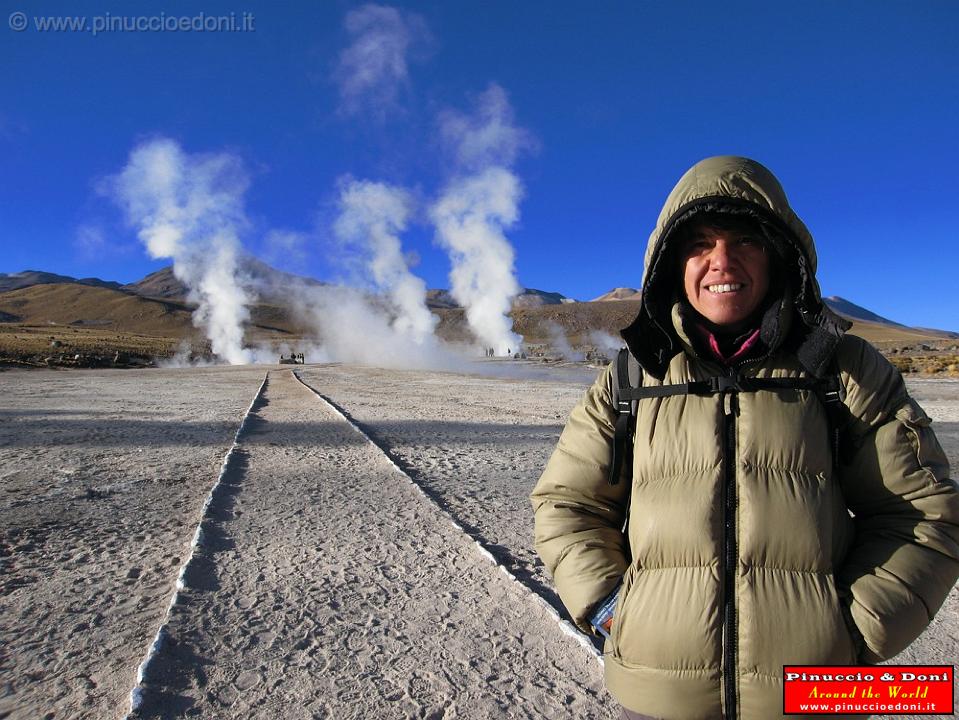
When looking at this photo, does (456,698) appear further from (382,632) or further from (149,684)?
(149,684)

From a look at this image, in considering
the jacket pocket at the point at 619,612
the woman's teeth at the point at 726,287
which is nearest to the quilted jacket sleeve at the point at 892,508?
the woman's teeth at the point at 726,287

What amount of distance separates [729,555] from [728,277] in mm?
767

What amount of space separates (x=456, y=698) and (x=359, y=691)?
45 centimetres

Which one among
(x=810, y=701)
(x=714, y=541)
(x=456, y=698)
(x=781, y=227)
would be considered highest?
(x=781, y=227)

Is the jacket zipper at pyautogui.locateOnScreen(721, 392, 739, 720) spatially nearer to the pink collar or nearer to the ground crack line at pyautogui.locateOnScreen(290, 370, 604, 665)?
the pink collar

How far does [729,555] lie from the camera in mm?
1574

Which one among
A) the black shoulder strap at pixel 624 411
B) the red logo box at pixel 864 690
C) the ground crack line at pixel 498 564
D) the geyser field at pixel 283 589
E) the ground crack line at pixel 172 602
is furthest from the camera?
the ground crack line at pixel 498 564

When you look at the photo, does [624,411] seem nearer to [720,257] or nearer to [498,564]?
[720,257]

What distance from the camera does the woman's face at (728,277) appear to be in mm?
1790

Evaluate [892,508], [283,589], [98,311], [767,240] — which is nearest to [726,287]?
[767,240]

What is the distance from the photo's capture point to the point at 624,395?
1757 mm

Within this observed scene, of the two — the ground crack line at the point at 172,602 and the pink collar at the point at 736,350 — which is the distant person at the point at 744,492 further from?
the ground crack line at the point at 172,602

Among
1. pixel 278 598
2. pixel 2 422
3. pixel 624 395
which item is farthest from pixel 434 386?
pixel 624 395

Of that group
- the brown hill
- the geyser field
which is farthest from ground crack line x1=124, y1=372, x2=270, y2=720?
the brown hill
